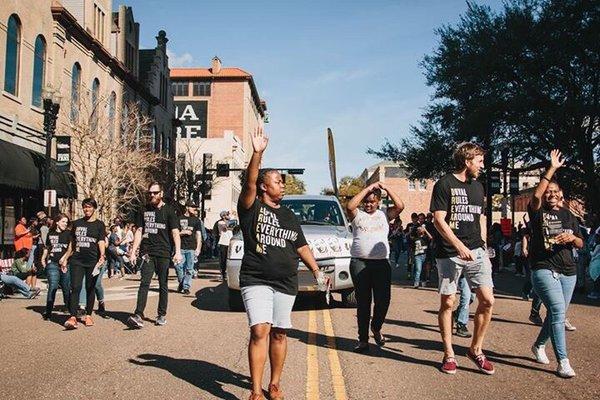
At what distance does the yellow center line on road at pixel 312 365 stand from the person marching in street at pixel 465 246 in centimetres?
127

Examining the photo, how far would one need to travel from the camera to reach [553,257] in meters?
6.03

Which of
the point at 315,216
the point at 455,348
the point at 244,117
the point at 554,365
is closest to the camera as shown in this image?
the point at 554,365

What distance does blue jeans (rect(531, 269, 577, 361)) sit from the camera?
18.8ft

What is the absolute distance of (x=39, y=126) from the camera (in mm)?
23234

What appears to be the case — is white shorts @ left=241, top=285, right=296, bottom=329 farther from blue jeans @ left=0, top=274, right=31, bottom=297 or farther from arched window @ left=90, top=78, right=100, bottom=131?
arched window @ left=90, top=78, right=100, bottom=131

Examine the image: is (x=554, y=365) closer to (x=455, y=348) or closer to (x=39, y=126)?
(x=455, y=348)

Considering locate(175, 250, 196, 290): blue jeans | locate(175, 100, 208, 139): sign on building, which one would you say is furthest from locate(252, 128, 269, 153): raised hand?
locate(175, 100, 208, 139): sign on building

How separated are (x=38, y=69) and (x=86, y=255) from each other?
661 inches

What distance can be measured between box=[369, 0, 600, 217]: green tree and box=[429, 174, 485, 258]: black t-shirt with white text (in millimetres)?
18948

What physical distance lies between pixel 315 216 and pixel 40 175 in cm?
1443

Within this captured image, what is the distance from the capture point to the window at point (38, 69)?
75.2ft

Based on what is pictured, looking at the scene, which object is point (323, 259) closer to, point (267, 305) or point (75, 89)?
point (267, 305)

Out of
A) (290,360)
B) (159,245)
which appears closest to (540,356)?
(290,360)

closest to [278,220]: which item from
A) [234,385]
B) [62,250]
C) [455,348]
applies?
[234,385]
